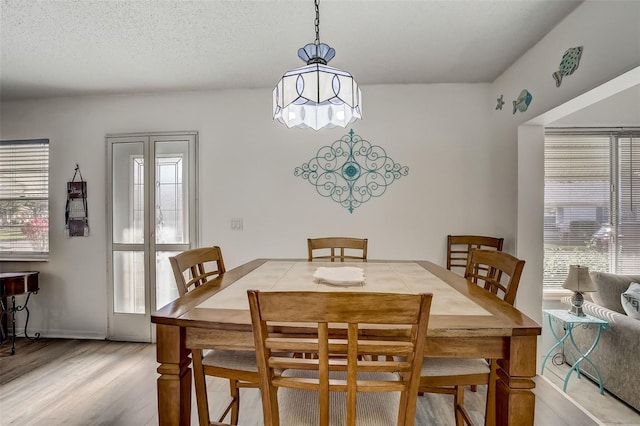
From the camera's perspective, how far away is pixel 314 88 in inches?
56.1

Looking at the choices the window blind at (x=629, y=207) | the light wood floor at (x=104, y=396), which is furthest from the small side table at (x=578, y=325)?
the window blind at (x=629, y=207)

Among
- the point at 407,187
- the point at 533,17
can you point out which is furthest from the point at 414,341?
the point at 407,187

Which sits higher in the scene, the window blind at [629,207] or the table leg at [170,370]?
the window blind at [629,207]

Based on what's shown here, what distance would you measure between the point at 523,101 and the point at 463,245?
1.31m

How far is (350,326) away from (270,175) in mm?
2562

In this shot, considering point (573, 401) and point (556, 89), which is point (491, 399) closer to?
point (573, 401)

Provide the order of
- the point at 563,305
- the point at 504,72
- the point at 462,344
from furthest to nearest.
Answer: the point at 563,305
the point at 504,72
the point at 462,344

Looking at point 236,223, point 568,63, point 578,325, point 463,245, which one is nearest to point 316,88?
point 568,63

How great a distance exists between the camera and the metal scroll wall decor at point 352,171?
3.16 meters

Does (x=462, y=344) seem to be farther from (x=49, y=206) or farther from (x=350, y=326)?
(x=49, y=206)

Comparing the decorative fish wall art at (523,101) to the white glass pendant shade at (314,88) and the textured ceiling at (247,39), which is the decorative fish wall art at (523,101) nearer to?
the textured ceiling at (247,39)

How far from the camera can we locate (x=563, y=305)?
3133 mm

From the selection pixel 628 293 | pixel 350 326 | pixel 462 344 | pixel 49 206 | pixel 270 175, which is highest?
pixel 270 175

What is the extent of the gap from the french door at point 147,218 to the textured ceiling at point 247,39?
610mm
